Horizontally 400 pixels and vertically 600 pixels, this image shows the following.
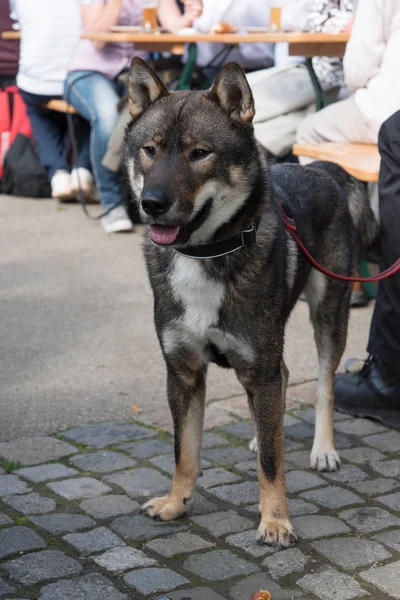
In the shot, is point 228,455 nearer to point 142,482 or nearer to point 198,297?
point 142,482

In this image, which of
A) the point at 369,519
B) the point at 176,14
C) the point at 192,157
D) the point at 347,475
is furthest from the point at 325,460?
the point at 176,14

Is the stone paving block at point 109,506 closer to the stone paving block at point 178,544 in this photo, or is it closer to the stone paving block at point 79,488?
the stone paving block at point 79,488

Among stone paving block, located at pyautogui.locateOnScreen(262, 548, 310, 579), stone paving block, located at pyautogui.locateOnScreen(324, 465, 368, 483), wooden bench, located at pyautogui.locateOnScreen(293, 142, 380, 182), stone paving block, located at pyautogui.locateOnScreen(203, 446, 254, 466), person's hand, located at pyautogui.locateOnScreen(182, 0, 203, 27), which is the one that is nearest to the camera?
stone paving block, located at pyautogui.locateOnScreen(262, 548, 310, 579)

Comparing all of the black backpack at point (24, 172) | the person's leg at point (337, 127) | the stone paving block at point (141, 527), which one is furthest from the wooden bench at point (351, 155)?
the black backpack at point (24, 172)

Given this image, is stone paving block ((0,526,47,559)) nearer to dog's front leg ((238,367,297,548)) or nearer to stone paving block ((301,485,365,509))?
dog's front leg ((238,367,297,548))

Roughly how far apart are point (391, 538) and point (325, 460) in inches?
26.0

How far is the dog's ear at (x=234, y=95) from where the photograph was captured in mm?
3143

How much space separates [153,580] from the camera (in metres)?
3.02

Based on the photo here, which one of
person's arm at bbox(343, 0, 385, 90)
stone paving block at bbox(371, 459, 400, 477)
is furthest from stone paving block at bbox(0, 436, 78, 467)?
person's arm at bbox(343, 0, 385, 90)

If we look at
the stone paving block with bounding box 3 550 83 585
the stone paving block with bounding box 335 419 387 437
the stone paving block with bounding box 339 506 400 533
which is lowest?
the stone paving block with bounding box 335 419 387 437

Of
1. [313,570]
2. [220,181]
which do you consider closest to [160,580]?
[313,570]

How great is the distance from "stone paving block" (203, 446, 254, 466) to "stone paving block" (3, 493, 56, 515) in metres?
0.76

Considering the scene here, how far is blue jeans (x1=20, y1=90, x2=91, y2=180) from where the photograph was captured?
9047 millimetres

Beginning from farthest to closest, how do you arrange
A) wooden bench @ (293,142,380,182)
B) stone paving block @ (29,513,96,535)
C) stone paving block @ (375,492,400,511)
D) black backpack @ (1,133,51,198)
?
1. black backpack @ (1,133,51,198)
2. wooden bench @ (293,142,380,182)
3. stone paving block @ (375,492,400,511)
4. stone paving block @ (29,513,96,535)
